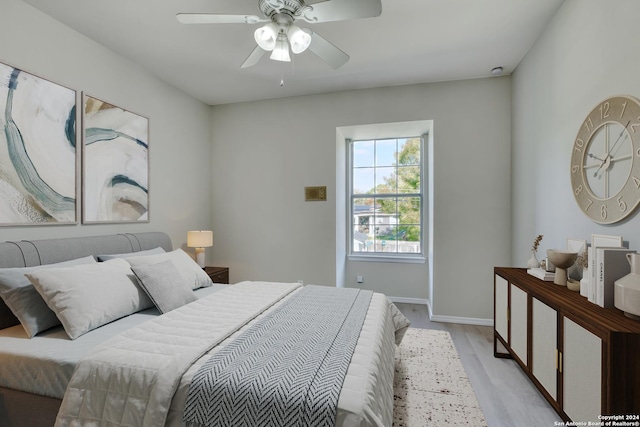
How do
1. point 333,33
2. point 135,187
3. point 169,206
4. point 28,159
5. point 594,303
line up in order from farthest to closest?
point 169,206, point 135,187, point 333,33, point 28,159, point 594,303

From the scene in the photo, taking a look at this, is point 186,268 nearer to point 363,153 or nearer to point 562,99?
point 363,153

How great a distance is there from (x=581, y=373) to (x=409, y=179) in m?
3.13

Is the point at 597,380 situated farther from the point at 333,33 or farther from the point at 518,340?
the point at 333,33

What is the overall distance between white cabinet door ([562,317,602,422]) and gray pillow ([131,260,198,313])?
7.84ft

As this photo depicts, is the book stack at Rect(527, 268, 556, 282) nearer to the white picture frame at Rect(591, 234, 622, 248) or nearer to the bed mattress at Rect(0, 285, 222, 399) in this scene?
the white picture frame at Rect(591, 234, 622, 248)

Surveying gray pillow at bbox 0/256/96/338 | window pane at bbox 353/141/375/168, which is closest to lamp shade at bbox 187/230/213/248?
gray pillow at bbox 0/256/96/338

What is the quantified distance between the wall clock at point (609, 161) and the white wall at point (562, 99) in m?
0.07

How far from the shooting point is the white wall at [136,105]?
213cm

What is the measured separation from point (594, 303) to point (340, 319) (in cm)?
138

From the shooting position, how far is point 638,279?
4.39 feet

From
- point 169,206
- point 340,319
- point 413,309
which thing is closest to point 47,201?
point 169,206

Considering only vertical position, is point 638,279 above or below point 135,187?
below

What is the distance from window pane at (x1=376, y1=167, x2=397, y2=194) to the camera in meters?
4.39

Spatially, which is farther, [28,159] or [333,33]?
[333,33]
